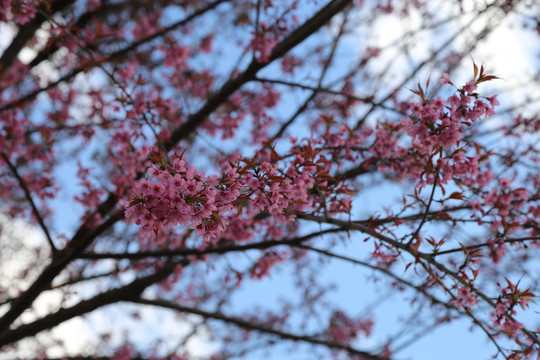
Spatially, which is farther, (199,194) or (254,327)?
(254,327)

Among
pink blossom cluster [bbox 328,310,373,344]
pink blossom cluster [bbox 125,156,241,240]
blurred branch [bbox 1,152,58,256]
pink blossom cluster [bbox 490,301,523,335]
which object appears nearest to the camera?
pink blossom cluster [bbox 125,156,241,240]

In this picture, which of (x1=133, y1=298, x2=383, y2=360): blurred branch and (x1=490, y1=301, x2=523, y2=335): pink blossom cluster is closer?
(x1=490, y1=301, x2=523, y2=335): pink blossom cluster

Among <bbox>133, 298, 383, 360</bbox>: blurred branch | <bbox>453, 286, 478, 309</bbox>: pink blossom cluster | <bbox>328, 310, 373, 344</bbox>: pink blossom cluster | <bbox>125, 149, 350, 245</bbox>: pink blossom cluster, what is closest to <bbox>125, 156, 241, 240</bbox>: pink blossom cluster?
<bbox>125, 149, 350, 245</bbox>: pink blossom cluster

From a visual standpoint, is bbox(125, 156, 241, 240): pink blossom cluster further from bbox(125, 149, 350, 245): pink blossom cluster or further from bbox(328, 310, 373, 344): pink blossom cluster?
bbox(328, 310, 373, 344): pink blossom cluster

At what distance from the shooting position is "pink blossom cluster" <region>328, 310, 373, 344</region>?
7543 mm

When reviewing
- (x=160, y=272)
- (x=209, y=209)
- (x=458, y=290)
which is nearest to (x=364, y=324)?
(x=160, y=272)

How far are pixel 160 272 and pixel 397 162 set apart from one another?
9.76ft

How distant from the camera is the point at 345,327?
305 inches

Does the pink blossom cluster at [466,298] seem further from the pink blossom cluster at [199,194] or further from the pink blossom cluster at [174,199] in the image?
the pink blossom cluster at [174,199]

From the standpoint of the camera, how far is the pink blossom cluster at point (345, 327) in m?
7.54

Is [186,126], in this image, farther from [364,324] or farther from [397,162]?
[364,324]

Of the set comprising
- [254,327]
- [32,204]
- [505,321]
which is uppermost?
[32,204]

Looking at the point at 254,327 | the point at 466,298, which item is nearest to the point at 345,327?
the point at 254,327

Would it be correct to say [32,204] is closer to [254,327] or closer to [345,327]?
[254,327]
